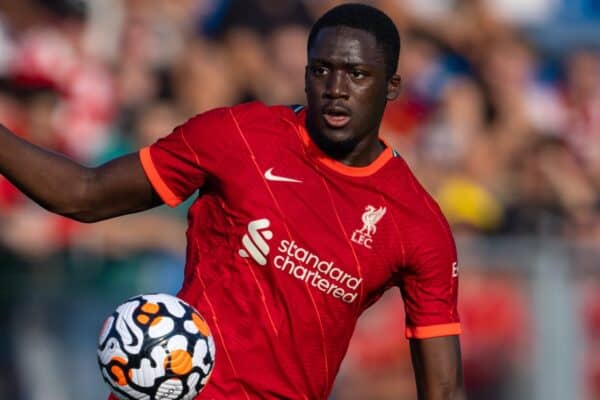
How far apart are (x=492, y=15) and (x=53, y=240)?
5270 millimetres

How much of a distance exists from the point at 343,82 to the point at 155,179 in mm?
854

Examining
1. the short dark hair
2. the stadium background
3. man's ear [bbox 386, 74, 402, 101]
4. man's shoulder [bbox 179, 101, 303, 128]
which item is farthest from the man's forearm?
the stadium background

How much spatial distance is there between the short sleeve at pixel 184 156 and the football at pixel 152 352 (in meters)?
0.63

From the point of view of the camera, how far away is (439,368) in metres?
5.79

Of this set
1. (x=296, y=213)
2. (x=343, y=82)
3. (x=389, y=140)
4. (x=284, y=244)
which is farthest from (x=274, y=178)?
(x=389, y=140)

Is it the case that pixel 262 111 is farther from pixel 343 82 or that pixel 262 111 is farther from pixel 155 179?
pixel 155 179

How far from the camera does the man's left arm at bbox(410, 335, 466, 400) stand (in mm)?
5777

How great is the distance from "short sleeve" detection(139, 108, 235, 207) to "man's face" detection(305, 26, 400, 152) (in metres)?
0.40

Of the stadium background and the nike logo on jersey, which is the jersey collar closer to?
the nike logo on jersey

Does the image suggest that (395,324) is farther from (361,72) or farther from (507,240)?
(361,72)

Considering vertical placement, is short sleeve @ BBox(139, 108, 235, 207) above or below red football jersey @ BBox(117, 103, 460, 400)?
above

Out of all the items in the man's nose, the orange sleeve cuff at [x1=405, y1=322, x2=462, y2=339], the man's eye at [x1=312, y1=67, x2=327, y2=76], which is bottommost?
the orange sleeve cuff at [x1=405, y1=322, x2=462, y2=339]

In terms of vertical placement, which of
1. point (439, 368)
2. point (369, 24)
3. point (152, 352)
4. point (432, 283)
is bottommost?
point (439, 368)

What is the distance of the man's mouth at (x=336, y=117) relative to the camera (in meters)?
5.46
